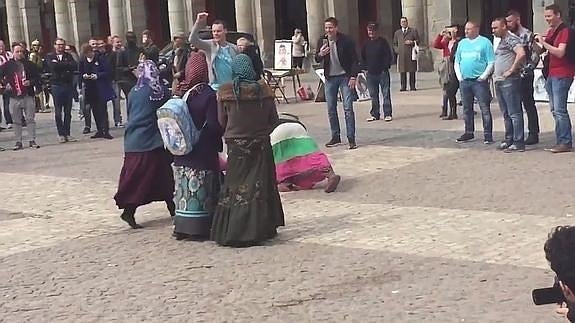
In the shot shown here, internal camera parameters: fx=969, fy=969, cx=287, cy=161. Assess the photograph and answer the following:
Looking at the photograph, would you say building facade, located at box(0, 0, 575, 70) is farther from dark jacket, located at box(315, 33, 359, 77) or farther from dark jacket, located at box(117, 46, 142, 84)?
dark jacket, located at box(315, 33, 359, 77)

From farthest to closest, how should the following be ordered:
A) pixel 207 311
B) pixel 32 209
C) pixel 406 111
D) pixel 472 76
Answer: pixel 406 111
pixel 472 76
pixel 32 209
pixel 207 311

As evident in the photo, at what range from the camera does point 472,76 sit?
1334 centimetres

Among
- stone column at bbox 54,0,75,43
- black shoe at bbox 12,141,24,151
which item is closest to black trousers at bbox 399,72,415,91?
black shoe at bbox 12,141,24,151

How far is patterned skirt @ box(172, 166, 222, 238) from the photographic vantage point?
8453mm

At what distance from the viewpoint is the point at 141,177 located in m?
9.08

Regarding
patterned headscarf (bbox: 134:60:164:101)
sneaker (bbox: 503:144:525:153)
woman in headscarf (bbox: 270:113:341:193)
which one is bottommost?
sneaker (bbox: 503:144:525:153)

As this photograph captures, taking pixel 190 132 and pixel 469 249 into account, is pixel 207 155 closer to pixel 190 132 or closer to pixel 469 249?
pixel 190 132

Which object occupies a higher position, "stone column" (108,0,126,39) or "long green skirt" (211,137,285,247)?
"stone column" (108,0,126,39)

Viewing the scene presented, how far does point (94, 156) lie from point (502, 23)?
257 inches

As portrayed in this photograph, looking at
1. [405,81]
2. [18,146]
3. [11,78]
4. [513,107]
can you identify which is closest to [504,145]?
[513,107]

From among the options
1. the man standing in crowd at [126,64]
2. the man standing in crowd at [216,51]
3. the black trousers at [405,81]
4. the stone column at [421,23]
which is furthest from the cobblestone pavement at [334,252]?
the stone column at [421,23]

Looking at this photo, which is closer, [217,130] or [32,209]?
[217,130]

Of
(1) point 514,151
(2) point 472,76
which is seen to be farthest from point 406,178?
(2) point 472,76

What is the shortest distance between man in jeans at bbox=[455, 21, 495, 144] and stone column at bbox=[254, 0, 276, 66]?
1922 cm
